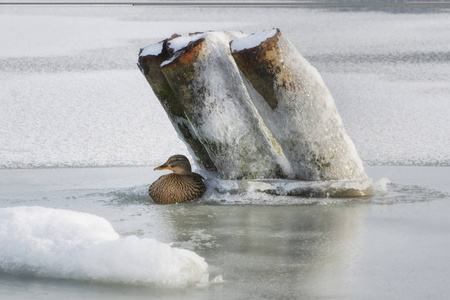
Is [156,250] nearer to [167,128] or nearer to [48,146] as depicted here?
[48,146]

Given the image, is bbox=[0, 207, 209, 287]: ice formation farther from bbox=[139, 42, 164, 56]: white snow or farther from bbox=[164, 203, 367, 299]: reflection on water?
bbox=[139, 42, 164, 56]: white snow

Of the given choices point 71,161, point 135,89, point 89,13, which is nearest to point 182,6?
point 89,13

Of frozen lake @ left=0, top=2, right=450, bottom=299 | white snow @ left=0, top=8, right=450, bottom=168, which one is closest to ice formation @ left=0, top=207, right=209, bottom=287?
frozen lake @ left=0, top=2, right=450, bottom=299

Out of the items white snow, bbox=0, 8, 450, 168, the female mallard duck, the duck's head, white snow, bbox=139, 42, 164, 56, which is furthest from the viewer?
white snow, bbox=0, 8, 450, 168

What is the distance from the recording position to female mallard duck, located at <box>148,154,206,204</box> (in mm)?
4668

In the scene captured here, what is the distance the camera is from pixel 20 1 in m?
19.1

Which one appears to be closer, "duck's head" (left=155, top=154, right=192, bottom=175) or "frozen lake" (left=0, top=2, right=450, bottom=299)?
"frozen lake" (left=0, top=2, right=450, bottom=299)

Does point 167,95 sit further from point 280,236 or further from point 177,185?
point 280,236

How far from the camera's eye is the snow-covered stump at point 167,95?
4953 mm

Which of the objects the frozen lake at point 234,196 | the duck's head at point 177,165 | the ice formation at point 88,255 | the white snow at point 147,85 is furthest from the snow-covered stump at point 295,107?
the ice formation at point 88,255

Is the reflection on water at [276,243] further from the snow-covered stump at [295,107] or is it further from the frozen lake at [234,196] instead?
the snow-covered stump at [295,107]

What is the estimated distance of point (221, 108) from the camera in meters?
4.80

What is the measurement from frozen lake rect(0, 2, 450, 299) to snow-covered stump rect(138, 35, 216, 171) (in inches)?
15.4

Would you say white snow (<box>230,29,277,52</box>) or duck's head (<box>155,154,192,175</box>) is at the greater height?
white snow (<box>230,29,277,52</box>)
